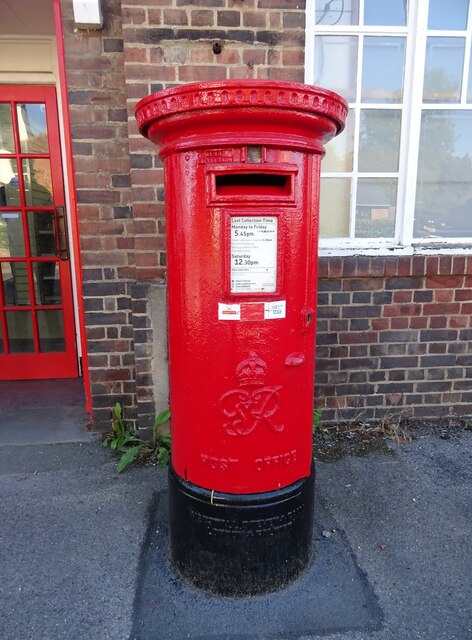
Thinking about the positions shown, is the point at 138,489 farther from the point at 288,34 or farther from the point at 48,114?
the point at 48,114

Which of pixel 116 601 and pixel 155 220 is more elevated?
pixel 155 220

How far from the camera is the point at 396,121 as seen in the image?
129 inches

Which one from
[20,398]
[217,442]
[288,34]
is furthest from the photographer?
[20,398]

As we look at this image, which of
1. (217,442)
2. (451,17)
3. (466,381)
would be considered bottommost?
(466,381)

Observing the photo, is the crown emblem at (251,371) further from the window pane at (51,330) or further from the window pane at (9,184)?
the window pane at (9,184)

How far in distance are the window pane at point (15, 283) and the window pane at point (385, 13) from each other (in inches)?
136

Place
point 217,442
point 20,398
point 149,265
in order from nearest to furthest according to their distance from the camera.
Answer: point 217,442, point 149,265, point 20,398

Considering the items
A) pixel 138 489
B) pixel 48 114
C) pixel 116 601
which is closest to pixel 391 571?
pixel 116 601

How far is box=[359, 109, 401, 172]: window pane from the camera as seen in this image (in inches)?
128

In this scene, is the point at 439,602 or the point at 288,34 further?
the point at 288,34

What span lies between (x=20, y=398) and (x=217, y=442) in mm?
2857

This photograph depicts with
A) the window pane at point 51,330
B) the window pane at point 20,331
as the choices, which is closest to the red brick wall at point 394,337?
the window pane at point 51,330

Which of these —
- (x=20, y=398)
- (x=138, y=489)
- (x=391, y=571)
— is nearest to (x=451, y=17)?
(x=391, y=571)

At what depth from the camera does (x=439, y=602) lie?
2.01 meters
